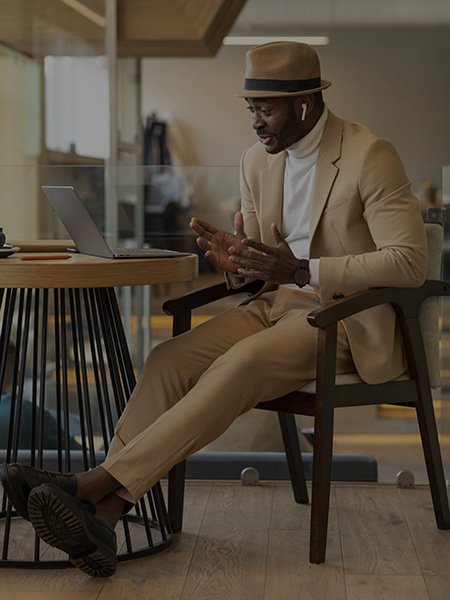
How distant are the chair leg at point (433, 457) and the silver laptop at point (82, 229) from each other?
71cm

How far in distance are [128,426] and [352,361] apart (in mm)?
557

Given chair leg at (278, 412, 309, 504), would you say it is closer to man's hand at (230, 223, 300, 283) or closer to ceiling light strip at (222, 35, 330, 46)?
man's hand at (230, 223, 300, 283)

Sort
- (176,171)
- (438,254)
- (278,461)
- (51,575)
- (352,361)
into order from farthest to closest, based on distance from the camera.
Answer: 1. (176,171)
2. (278,461)
3. (438,254)
4. (352,361)
5. (51,575)

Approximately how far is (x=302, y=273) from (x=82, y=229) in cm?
55

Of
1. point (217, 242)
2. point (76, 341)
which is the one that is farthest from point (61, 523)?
point (217, 242)

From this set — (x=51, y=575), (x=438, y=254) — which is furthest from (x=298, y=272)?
(x=51, y=575)

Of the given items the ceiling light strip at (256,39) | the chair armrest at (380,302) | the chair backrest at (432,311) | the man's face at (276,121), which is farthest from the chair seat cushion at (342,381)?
the ceiling light strip at (256,39)

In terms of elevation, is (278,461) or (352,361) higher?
(352,361)

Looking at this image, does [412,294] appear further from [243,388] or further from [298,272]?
[243,388]

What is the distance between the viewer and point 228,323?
3111mm

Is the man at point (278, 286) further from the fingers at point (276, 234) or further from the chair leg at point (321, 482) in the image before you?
the chair leg at point (321, 482)

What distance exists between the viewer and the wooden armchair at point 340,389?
280 centimetres

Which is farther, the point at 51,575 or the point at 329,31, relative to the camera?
the point at 329,31

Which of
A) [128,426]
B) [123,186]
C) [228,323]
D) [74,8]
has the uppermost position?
[74,8]
